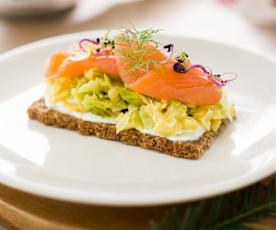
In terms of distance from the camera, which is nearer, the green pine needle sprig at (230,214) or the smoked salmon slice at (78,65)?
the green pine needle sprig at (230,214)

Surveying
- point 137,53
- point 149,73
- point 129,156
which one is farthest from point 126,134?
point 137,53

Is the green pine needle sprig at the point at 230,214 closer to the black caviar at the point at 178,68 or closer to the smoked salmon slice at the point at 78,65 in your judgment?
the black caviar at the point at 178,68

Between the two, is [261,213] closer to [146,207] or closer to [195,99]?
[146,207]

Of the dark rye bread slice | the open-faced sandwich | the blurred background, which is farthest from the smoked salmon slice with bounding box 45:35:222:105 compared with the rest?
the blurred background

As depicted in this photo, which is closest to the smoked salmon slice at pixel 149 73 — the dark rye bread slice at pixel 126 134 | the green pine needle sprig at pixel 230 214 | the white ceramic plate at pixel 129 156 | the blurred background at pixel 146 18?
the dark rye bread slice at pixel 126 134

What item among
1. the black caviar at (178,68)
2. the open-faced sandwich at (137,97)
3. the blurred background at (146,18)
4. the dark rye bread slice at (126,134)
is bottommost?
→ the blurred background at (146,18)

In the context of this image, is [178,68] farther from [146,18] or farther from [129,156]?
[146,18]
